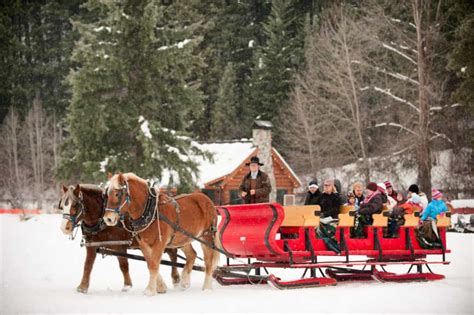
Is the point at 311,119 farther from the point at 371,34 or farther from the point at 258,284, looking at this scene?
the point at 258,284

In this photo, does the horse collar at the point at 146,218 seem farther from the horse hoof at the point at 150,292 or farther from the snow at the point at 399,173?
the snow at the point at 399,173

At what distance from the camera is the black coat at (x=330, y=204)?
39.7 ft

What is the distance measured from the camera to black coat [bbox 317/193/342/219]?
39.7 ft

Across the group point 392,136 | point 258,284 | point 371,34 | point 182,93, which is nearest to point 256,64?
point 392,136

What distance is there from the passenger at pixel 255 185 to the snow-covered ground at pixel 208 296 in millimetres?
1613

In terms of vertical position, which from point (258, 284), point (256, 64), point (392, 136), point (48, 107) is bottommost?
point (258, 284)

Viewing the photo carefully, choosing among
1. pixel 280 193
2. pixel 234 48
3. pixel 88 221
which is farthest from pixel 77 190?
pixel 234 48

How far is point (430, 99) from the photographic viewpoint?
3203 cm

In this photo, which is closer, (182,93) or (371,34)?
(182,93)

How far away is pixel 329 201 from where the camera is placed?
12180 millimetres

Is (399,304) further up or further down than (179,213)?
further down

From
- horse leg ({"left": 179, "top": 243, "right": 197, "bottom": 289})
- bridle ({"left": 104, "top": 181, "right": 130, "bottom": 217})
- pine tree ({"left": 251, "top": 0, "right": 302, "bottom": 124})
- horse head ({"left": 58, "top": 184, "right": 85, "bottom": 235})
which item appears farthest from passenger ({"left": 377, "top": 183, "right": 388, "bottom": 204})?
pine tree ({"left": 251, "top": 0, "right": 302, "bottom": 124})

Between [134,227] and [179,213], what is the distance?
3.13 feet

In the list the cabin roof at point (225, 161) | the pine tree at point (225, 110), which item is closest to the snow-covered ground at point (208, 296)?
the cabin roof at point (225, 161)
